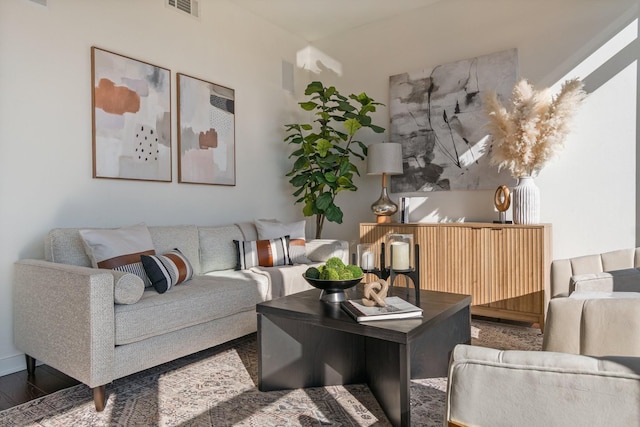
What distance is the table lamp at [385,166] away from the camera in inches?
156

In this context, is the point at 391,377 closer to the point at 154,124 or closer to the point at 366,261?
the point at 366,261

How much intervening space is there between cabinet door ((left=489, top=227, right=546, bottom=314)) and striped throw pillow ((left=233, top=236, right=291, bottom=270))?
1.67 metres

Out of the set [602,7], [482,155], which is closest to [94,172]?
[482,155]

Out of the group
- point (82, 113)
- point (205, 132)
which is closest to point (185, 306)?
point (82, 113)

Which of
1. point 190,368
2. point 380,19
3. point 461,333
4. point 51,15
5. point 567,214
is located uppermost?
point 380,19

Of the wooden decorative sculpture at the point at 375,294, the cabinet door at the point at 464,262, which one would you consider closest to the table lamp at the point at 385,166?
the cabinet door at the point at 464,262

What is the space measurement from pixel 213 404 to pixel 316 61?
13.2 feet

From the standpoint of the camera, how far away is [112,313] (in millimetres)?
2000

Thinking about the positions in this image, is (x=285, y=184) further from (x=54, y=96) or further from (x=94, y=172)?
(x=54, y=96)

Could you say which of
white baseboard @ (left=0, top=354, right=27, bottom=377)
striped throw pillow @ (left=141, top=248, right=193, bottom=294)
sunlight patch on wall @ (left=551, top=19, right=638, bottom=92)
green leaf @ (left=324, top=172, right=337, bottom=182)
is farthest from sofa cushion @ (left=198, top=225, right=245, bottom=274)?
sunlight patch on wall @ (left=551, top=19, right=638, bottom=92)

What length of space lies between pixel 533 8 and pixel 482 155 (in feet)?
4.23

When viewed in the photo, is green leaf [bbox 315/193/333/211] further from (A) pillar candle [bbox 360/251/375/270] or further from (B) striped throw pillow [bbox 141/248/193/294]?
(A) pillar candle [bbox 360/251/375/270]

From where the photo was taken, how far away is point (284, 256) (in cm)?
347

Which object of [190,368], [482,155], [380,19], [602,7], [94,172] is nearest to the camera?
[190,368]
